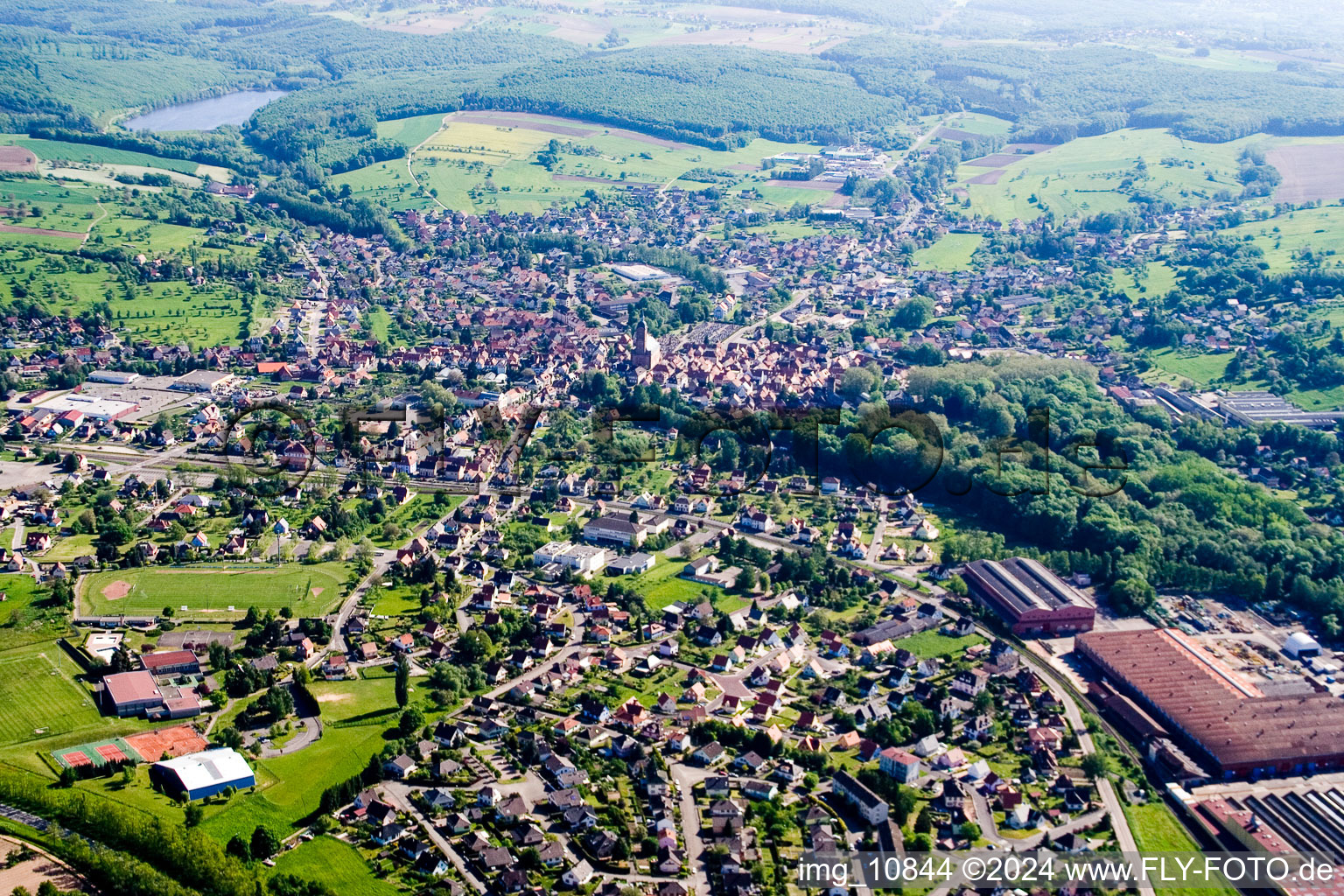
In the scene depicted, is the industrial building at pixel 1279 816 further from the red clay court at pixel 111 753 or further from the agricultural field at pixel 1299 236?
the agricultural field at pixel 1299 236

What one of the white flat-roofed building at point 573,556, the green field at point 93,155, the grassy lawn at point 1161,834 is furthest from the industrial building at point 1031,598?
the green field at point 93,155

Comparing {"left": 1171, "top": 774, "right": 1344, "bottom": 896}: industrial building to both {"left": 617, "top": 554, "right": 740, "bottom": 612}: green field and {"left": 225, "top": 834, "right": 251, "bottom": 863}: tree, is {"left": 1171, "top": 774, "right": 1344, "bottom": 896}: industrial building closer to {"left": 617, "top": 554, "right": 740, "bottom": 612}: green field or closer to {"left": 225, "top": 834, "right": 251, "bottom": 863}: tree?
{"left": 617, "top": 554, "right": 740, "bottom": 612}: green field

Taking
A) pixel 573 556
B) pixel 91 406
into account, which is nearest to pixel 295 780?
pixel 573 556

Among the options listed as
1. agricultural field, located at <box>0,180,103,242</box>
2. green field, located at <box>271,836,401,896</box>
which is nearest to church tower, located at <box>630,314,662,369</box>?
agricultural field, located at <box>0,180,103,242</box>

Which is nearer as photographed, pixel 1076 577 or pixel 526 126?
pixel 1076 577

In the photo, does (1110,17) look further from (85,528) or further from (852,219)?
(85,528)

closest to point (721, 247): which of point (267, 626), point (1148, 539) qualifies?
point (1148, 539)

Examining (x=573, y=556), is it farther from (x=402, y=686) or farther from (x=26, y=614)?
(x=26, y=614)
